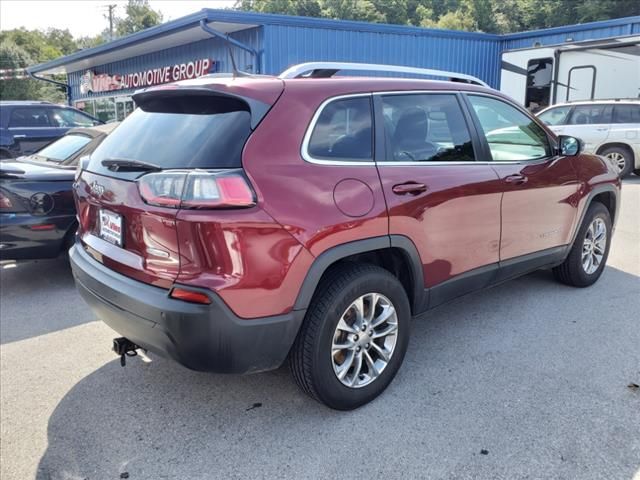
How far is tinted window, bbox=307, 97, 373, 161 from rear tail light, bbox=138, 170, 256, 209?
1.44ft

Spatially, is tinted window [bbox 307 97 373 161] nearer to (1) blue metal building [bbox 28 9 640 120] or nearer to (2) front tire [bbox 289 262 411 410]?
(2) front tire [bbox 289 262 411 410]

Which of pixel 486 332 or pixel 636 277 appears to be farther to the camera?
pixel 636 277

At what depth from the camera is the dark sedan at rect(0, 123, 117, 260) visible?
15.5ft

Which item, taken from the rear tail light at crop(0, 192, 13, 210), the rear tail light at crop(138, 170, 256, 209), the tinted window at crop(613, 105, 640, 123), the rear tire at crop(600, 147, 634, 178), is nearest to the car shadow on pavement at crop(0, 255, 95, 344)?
the rear tail light at crop(0, 192, 13, 210)

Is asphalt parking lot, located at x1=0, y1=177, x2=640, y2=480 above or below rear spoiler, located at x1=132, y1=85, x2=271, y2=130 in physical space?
below

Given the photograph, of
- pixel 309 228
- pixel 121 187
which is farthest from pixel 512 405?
pixel 121 187

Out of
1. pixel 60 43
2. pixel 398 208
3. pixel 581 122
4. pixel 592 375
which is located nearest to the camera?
pixel 398 208

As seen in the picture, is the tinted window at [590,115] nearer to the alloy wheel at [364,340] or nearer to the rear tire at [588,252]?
the rear tire at [588,252]

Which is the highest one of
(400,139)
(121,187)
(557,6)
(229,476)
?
(557,6)

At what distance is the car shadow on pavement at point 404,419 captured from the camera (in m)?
2.50

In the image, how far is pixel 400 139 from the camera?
3086 mm

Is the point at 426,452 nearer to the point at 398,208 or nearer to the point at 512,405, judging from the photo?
the point at 512,405

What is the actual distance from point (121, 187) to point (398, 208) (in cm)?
144

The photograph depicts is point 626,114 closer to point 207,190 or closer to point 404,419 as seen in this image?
point 404,419
